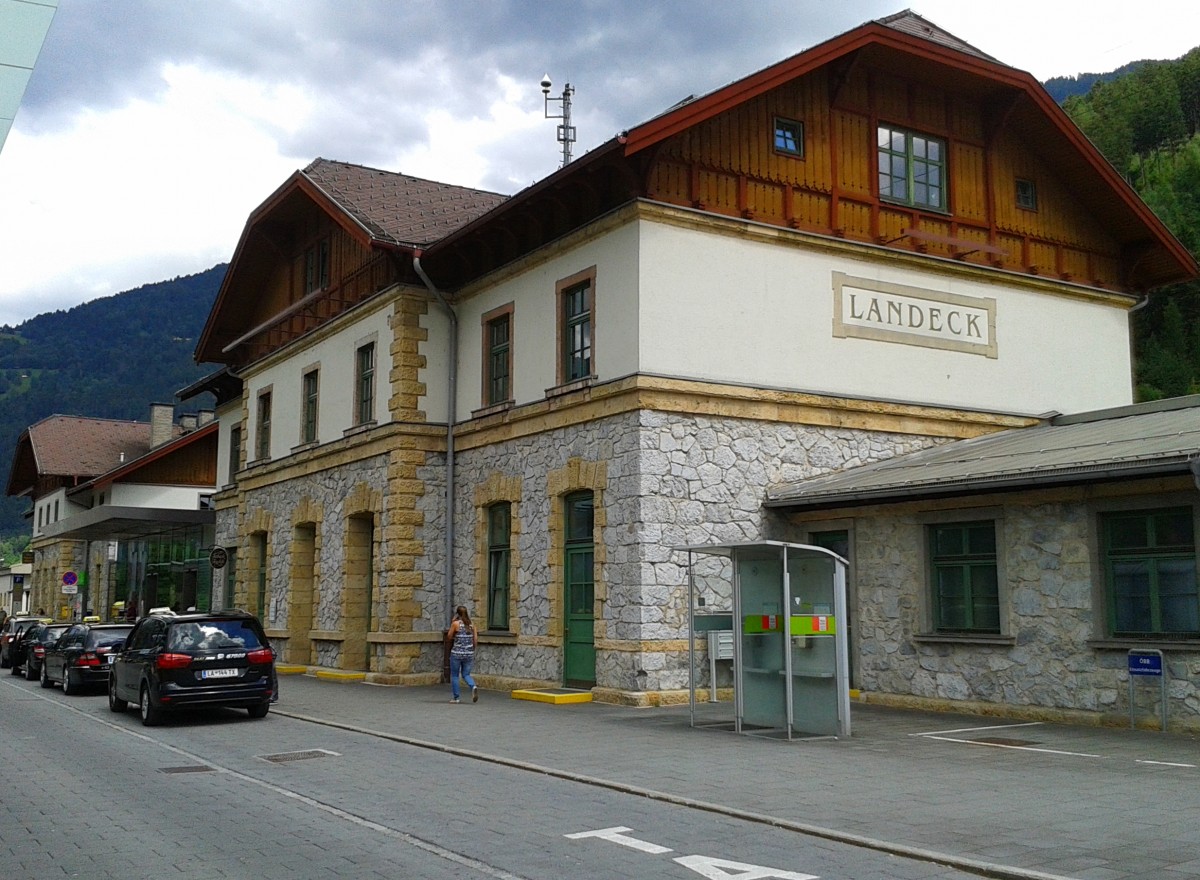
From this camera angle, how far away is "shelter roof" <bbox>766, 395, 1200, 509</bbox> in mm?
14859

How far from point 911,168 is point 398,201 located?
11.6 meters

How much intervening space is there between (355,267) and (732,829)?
66.8ft

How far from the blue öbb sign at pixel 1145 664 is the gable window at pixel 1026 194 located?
1163 centimetres

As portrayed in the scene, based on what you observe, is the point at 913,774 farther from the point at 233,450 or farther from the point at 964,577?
the point at 233,450

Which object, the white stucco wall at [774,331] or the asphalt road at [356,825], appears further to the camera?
the white stucco wall at [774,331]

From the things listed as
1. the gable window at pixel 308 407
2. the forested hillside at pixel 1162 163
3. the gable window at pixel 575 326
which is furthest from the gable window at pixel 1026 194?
the forested hillside at pixel 1162 163

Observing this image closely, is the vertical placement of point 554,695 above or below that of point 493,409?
below

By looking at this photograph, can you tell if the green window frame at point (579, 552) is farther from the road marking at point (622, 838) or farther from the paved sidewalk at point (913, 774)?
the road marking at point (622, 838)

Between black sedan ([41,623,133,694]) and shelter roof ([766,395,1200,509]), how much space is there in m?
13.8

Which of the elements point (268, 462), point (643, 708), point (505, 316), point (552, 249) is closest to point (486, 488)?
point (505, 316)

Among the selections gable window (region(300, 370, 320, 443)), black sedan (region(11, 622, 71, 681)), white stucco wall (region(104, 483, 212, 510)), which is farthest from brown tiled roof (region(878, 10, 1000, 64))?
white stucco wall (region(104, 483, 212, 510))

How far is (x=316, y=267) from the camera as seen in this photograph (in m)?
30.2

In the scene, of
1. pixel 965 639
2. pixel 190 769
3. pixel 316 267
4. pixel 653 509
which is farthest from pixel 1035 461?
→ pixel 316 267

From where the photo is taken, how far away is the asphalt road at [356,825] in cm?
793
